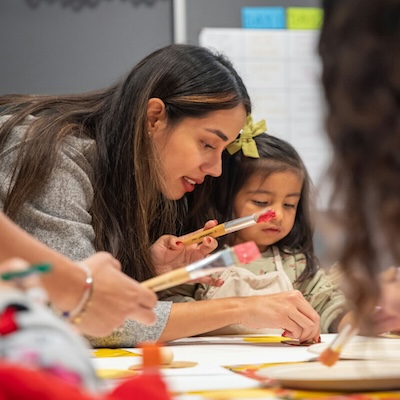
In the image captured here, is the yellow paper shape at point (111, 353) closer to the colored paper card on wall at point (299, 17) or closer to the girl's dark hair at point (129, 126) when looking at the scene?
the girl's dark hair at point (129, 126)

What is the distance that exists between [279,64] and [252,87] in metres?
0.13

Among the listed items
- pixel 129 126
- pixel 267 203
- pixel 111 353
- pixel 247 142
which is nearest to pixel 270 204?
pixel 267 203

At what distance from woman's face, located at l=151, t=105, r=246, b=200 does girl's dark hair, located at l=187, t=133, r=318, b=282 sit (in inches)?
7.3

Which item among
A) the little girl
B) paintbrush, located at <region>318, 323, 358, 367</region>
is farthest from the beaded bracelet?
the little girl

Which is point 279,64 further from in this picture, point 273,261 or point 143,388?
point 143,388

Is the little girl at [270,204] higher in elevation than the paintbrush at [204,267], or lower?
lower

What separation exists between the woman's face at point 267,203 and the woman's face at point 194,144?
223 mm

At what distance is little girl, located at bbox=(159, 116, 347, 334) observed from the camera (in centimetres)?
171

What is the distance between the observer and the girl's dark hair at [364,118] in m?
0.61

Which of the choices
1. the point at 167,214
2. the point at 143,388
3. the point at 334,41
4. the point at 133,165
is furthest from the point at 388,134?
the point at 167,214

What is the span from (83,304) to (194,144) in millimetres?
758

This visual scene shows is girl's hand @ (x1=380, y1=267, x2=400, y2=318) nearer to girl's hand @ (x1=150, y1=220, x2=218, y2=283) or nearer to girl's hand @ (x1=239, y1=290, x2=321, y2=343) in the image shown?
girl's hand @ (x1=239, y1=290, x2=321, y2=343)

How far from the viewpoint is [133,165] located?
1446 mm

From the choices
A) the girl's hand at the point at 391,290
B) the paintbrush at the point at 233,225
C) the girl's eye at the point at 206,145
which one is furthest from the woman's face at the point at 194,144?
the girl's hand at the point at 391,290
